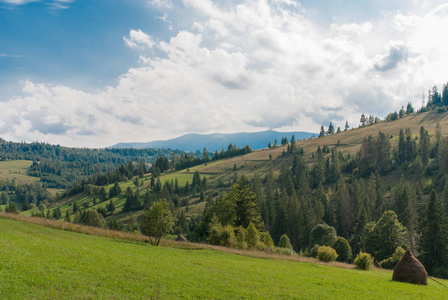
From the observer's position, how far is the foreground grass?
16.7 m

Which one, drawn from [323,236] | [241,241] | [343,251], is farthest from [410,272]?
[323,236]

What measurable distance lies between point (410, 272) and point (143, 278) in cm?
2955

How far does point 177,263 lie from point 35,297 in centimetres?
1385

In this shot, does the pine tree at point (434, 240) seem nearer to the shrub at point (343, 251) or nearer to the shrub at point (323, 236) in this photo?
the shrub at point (343, 251)

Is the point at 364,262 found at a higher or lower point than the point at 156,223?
lower

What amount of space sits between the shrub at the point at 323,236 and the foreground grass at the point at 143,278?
52.6m

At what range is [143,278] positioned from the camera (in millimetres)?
20203

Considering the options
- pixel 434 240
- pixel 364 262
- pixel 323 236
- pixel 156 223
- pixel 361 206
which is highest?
pixel 361 206

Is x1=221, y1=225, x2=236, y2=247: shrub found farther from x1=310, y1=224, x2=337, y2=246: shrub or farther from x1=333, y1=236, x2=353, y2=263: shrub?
x1=310, y1=224, x2=337, y2=246: shrub

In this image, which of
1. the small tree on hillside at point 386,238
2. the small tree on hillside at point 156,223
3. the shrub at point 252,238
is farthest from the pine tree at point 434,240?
the small tree on hillside at point 156,223

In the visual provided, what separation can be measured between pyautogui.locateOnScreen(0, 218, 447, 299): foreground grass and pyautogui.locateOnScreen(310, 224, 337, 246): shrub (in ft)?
173

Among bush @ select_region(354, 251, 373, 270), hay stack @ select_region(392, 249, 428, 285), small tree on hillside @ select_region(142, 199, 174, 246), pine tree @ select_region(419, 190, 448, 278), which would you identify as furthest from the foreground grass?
pine tree @ select_region(419, 190, 448, 278)

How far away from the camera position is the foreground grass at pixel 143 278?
54.9ft

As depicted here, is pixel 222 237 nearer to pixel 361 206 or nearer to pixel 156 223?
pixel 156 223
